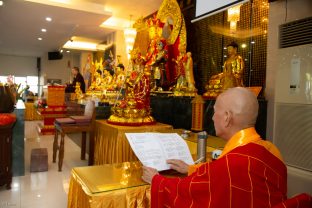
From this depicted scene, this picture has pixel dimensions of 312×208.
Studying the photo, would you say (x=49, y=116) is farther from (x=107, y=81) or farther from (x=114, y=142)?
(x=114, y=142)

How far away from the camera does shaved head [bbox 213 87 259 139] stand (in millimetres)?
894

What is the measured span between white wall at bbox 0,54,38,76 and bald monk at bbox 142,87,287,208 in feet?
46.4

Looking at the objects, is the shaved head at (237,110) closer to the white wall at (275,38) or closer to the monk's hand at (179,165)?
the monk's hand at (179,165)

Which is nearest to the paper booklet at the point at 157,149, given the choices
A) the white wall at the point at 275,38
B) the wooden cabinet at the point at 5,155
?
the white wall at the point at 275,38

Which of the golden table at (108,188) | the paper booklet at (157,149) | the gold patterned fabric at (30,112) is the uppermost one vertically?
the paper booklet at (157,149)

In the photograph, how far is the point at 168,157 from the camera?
1205 mm

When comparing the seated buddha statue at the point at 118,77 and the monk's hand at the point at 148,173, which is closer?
the monk's hand at the point at 148,173

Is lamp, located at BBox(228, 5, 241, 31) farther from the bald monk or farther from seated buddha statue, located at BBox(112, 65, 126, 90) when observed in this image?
the bald monk

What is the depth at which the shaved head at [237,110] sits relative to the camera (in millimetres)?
894

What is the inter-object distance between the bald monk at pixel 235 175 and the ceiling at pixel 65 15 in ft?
17.1

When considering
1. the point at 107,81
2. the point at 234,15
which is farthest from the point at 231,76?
the point at 107,81

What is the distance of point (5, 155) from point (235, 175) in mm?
2575

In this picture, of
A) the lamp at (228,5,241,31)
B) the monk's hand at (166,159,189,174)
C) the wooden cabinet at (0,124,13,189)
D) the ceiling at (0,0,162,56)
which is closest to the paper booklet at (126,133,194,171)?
the monk's hand at (166,159,189,174)

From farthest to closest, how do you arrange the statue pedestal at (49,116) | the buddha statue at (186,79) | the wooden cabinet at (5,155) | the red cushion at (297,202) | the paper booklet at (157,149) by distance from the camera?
the statue pedestal at (49,116) < the buddha statue at (186,79) < the wooden cabinet at (5,155) < the paper booklet at (157,149) < the red cushion at (297,202)
